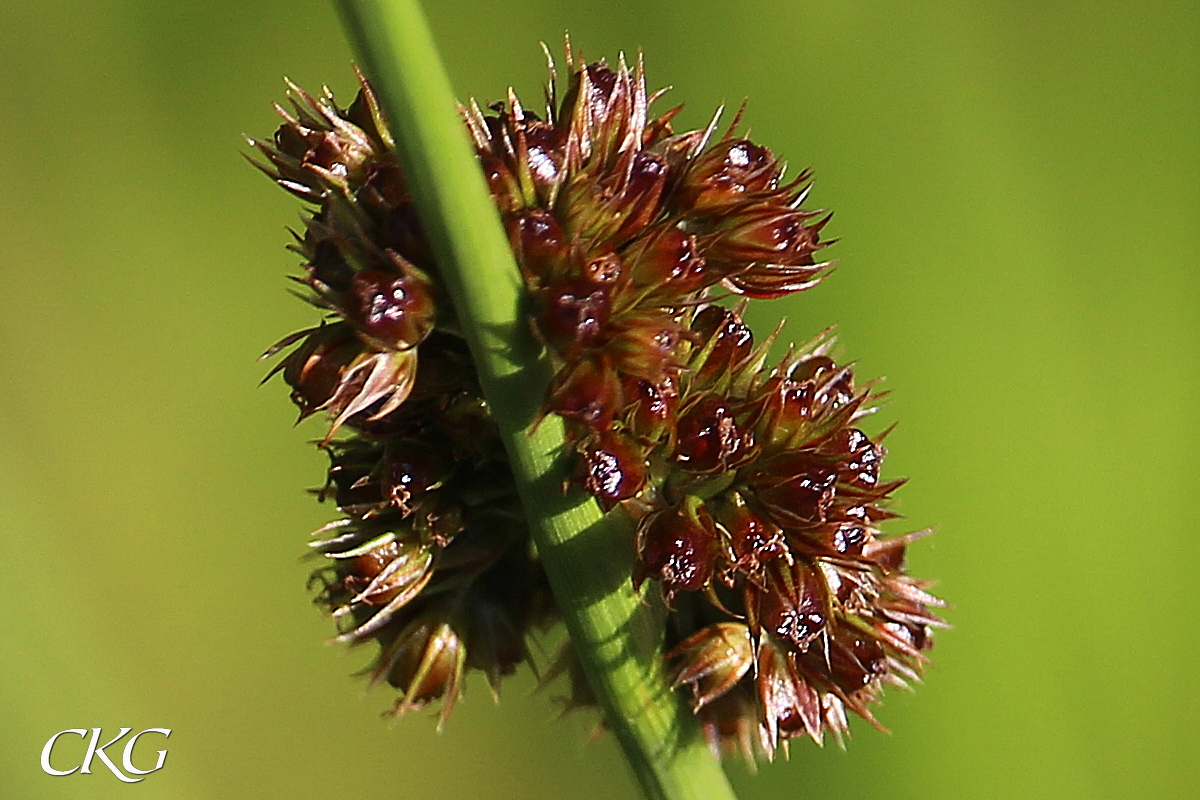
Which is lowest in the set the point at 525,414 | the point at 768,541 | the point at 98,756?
the point at 98,756

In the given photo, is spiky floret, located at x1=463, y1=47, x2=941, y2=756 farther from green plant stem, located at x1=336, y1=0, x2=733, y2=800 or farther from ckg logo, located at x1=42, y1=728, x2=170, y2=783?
ckg logo, located at x1=42, y1=728, x2=170, y2=783

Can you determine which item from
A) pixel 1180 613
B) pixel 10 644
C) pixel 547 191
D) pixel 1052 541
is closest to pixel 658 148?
pixel 547 191

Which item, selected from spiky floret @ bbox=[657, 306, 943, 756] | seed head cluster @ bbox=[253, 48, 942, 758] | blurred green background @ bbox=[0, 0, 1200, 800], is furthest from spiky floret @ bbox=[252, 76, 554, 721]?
blurred green background @ bbox=[0, 0, 1200, 800]

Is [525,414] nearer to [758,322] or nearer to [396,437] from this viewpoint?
[396,437]

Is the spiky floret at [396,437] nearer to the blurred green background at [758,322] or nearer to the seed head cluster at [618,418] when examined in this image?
the seed head cluster at [618,418]

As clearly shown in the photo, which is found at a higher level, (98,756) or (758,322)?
(758,322)

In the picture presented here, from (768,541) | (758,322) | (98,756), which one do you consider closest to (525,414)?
(768,541)

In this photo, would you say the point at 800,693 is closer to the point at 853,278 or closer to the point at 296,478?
the point at 853,278
